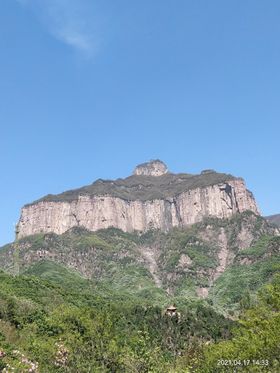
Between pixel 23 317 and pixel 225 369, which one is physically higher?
pixel 23 317

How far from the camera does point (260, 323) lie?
24812mm

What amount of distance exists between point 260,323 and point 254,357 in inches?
95.9

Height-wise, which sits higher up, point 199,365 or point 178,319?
point 178,319

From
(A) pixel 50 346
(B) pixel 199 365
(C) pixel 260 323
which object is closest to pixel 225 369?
(C) pixel 260 323

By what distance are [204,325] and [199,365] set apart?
79.8m

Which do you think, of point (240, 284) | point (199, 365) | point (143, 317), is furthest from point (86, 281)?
point (199, 365)

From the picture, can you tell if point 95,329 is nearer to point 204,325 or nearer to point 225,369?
point 225,369

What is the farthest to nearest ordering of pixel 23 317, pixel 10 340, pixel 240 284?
pixel 240 284 → pixel 23 317 → pixel 10 340

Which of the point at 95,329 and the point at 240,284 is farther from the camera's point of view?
the point at 240,284

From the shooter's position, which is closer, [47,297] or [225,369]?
[225,369]

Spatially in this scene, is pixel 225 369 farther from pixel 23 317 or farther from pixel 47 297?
pixel 47 297

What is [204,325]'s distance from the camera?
111 metres

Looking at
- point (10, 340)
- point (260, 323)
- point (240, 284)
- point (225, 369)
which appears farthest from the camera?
point (240, 284)

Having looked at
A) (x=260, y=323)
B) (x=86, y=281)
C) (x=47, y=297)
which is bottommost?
(x=260, y=323)
